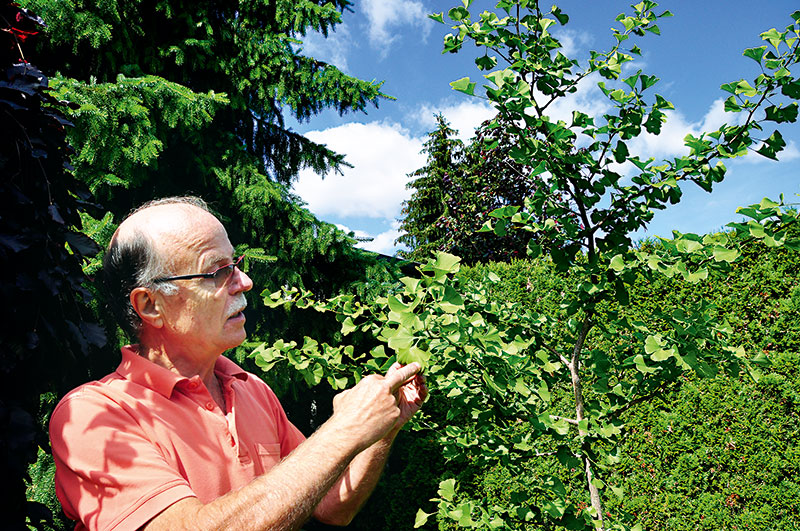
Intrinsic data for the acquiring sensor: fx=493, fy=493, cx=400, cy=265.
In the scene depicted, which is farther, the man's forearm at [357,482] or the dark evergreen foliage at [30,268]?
the man's forearm at [357,482]

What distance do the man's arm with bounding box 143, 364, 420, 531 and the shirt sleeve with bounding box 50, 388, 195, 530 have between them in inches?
2.0

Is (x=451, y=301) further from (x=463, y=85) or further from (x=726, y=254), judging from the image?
(x=726, y=254)

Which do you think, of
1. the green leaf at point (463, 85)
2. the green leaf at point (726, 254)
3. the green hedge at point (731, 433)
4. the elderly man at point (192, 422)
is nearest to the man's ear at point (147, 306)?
the elderly man at point (192, 422)

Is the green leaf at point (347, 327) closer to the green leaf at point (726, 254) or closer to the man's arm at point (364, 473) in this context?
the man's arm at point (364, 473)

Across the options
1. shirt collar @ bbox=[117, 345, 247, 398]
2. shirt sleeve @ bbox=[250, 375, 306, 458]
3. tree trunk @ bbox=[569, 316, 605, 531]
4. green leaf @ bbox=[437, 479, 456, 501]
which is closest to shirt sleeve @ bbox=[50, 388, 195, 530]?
shirt collar @ bbox=[117, 345, 247, 398]

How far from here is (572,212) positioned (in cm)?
177

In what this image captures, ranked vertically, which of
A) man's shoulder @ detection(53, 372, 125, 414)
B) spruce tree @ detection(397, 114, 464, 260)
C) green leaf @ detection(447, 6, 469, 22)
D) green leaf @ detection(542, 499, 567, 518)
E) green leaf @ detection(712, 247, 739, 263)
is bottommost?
man's shoulder @ detection(53, 372, 125, 414)

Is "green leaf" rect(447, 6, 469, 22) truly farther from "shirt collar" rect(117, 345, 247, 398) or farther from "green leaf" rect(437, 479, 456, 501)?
"green leaf" rect(437, 479, 456, 501)

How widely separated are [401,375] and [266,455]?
615 millimetres

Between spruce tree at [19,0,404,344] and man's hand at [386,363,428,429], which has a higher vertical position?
spruce tree at [19,0,404,344]

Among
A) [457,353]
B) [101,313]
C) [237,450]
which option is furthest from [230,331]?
[101,313]

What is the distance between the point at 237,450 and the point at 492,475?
3747 millimetres

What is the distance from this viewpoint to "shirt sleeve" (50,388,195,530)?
114 cm

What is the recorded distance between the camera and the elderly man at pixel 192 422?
115cm
